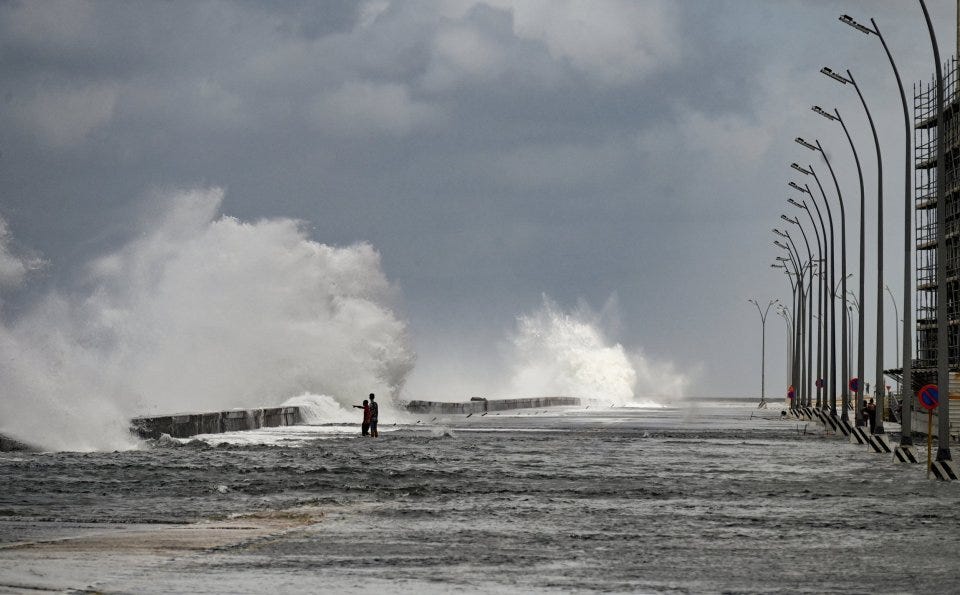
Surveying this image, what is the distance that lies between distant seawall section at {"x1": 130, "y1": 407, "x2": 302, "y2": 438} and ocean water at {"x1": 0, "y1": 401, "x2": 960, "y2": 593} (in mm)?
3655

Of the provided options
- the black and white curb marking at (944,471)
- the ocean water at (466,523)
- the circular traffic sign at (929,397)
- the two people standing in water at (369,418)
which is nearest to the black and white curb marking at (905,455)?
the ocean water at (466,523)

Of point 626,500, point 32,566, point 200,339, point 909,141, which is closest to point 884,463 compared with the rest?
point 909,141

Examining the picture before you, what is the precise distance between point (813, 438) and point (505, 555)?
35130mm

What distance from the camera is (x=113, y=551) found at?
1323 cm

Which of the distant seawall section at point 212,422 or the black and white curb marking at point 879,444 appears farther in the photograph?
the black and white curb marking at point 879,444

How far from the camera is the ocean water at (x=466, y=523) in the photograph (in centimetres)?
1184

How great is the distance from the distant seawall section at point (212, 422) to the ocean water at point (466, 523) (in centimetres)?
366

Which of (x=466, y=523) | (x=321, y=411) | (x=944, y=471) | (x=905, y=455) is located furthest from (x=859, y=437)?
(x=466, y=523)

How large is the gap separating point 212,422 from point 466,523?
2683 cm

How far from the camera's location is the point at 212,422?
42.8 metres

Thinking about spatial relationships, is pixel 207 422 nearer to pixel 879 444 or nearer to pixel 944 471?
pixel 879 444

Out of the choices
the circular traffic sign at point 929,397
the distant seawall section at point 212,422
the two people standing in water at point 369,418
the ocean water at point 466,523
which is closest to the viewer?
the ocean water at point 466,523

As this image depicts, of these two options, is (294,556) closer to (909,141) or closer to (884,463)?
(884,463)

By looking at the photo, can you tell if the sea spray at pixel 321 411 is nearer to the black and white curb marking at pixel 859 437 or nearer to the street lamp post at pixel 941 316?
the black and white curb marking at pixel 859 437
